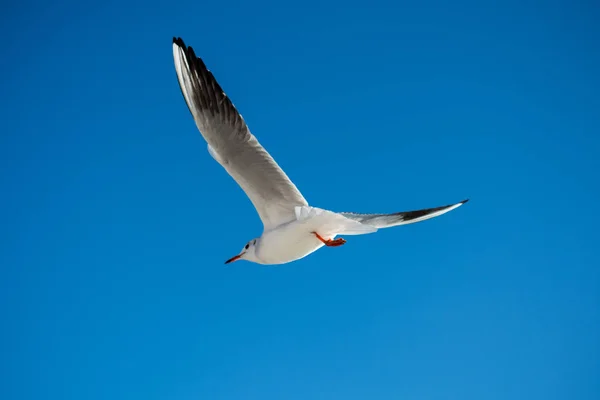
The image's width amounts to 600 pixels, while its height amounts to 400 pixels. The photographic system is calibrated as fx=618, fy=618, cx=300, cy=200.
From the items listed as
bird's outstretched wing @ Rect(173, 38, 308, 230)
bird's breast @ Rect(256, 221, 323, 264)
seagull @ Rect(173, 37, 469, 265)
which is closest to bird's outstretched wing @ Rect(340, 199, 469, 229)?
seagull @ Rect(173, 37, 469, 265)

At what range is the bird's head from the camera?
6.31m

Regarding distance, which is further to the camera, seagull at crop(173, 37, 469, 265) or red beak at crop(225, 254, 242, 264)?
red beak at crop(225, 254, 242, 264)

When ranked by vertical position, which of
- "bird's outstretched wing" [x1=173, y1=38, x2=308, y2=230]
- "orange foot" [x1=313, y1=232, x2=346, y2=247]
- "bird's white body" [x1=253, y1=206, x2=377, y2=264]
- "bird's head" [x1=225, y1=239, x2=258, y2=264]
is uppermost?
"bird's outstretched wing" [x1=173, y1=38, x2=308, y2=230]

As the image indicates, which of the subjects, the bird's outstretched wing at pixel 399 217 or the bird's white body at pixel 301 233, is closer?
the bird's white body at pixel 301 233

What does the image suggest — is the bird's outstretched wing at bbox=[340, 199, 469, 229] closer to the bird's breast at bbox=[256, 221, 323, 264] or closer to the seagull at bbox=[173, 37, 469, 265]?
the seagull at bbox=[173, 37, 469, 265]

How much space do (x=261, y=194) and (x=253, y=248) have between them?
29.1 inches

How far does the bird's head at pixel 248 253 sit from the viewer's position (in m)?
6.31

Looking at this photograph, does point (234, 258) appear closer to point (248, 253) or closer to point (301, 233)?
point (248, 253)

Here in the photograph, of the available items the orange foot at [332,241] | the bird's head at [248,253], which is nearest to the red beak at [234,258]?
the bird's head at [248,253]

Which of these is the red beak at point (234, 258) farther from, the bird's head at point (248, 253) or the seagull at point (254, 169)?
the seagull at point (254, 169)

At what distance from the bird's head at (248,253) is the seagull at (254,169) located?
0.57 m

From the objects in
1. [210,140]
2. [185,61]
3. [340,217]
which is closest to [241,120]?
[210,140]

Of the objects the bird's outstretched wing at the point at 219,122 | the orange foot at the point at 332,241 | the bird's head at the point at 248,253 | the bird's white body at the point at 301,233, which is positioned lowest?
the orange foot at the point at 332,241

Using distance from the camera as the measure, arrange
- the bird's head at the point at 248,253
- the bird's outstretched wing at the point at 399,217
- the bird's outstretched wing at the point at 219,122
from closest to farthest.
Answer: the bird's outstretched wing at the point at 399,217
the bird's outstretched wing at the point at 219,122
the bird's head at the point at 248,253
